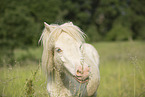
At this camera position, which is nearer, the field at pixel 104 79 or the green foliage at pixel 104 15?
the field at pixel 104 79

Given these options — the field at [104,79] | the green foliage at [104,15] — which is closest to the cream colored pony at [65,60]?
the field at [104,79]

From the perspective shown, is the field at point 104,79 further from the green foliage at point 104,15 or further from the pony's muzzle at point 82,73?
the green foliage at point 104,15

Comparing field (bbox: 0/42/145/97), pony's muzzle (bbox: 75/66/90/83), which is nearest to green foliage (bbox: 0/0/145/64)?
field (bbox: 0/42/145/97)

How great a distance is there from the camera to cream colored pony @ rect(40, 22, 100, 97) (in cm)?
196

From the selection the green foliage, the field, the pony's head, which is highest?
the green foliage

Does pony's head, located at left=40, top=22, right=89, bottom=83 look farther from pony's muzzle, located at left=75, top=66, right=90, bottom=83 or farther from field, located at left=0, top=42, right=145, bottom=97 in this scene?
field, located at left=0, top=42, right=145, bottom=97

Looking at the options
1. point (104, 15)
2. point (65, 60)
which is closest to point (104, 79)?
point (65, 60)

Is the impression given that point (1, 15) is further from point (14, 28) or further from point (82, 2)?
point (82, 2)

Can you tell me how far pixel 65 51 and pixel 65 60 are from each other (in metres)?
0.13

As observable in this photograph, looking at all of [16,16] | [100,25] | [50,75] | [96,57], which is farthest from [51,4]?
[100,25]

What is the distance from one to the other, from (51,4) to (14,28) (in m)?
6.18

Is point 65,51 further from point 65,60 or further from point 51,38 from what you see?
point 51,38

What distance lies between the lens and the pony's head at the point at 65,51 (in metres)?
1.93

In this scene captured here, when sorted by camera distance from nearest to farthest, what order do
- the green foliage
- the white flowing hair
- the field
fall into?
1. the field
2. the white flowing hair
3. the green foliage
